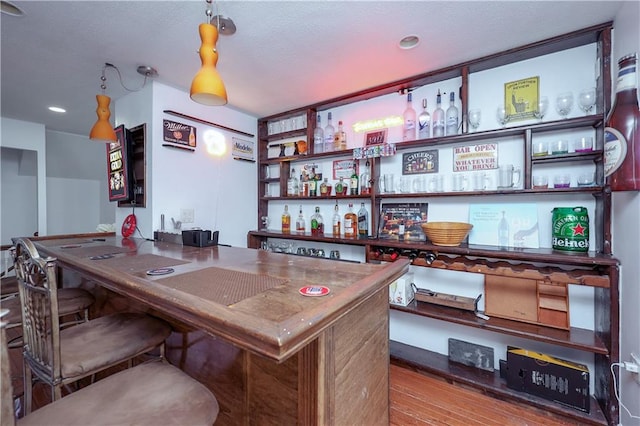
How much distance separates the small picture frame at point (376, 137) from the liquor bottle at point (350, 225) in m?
0.68

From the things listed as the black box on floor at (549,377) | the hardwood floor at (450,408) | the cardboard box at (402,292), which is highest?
the cardboard box at (402,292)

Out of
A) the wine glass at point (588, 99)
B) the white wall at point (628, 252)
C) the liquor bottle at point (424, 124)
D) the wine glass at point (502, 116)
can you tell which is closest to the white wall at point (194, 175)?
the liquor bottle at point (424, 124)

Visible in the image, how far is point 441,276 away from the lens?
2172mm

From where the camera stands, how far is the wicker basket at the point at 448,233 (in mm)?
1859

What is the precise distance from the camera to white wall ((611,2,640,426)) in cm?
128

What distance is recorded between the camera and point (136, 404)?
0.77 meters

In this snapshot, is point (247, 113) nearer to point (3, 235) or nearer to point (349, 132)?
point (349, 132)

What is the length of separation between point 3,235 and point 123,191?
3.30 meters

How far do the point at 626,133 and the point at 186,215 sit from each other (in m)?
3.00

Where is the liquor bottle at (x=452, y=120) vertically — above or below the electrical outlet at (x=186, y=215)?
above

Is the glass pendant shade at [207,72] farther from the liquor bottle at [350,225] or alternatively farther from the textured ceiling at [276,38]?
the liquor bottle at [350,225]

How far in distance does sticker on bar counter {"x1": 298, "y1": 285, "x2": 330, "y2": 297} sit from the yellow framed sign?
6.24 ft

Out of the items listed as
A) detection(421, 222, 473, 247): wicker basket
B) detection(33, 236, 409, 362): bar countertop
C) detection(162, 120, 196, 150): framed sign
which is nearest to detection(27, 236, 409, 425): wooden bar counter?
detection(33, 236, 409, 362): bar countertop

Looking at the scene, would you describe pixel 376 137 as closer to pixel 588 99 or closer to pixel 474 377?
pixel 588 99
